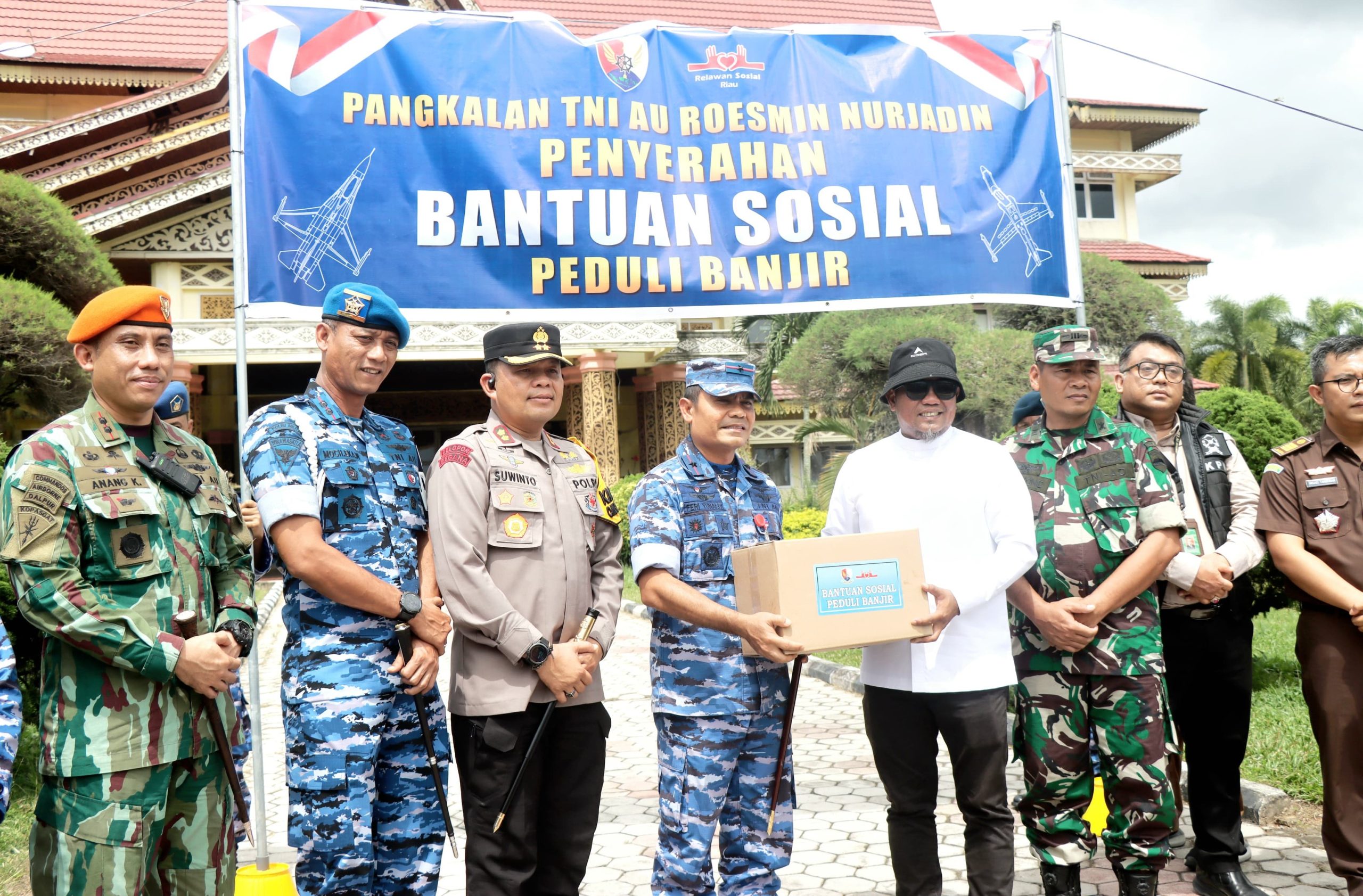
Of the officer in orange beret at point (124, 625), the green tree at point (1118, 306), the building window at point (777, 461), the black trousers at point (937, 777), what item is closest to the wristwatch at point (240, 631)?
the officer in orange beret at point (124, 625)

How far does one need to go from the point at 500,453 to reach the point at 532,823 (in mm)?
1076

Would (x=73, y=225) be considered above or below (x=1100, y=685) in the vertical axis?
above

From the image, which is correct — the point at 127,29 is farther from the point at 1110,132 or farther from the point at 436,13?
the point at 1110,132

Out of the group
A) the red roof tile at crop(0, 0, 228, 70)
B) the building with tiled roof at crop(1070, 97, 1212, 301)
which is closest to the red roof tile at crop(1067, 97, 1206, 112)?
the building with tiled roof at crop(1070, 97, 1212, 301)

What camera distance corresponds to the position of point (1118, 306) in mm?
18141

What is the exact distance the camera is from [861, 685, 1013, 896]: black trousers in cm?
322

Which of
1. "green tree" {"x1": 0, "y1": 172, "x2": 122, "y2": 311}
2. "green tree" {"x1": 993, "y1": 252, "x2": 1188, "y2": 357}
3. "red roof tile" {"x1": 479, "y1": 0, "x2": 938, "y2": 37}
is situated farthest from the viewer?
"red roof tile" {"x1": 479, "y1": 0, "x2": 938, "y2": 37}

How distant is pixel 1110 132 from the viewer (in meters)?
24.6

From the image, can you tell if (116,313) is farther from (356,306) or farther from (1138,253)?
(1138,253)

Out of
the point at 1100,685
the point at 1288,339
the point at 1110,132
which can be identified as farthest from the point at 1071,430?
the point at 1288,339

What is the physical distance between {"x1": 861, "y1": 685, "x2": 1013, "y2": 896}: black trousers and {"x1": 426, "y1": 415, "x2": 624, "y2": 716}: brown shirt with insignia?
0.98 m

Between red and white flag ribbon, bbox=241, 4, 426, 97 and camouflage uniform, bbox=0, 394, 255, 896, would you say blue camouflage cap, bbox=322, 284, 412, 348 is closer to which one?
camouflage uniform, bbox=0, 394, 255, 896

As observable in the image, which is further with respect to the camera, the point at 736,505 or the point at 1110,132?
the point at 1110,132

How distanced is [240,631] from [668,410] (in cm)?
1702
